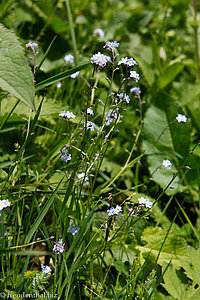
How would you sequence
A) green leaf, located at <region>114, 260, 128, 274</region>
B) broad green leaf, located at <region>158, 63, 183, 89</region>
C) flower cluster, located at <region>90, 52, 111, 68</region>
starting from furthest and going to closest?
broad green leaf, located at <region>158, 63, 183, 89</region> < green leaf, located at <region>114, 260, 128, 274</region> < flower cluster, located at <region>90, 52, 111, 68</region>

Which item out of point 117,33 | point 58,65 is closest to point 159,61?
point 117,33

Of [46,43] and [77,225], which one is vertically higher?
[46,43]

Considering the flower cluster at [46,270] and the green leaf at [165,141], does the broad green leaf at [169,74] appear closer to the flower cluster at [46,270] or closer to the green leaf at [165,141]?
the green leaf at [165,141]

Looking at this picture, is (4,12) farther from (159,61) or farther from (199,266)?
(199,266)

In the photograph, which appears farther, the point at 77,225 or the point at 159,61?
the point at 159,61

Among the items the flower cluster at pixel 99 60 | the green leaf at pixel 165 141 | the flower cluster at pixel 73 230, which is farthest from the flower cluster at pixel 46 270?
the green leaf at pixel 165 141

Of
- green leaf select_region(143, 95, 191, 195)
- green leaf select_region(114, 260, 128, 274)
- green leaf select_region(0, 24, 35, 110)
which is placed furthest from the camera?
green leaf select_region(143, 95, 191, 195)

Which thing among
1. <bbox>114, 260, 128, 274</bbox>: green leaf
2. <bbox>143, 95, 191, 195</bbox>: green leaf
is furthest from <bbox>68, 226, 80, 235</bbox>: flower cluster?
<bbox>143, 95, 191, 195</bbox>: green leaf

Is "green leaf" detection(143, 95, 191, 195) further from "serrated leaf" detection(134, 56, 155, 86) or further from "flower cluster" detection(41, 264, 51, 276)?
"flower cluster" detection(41, 264, 51, 276)

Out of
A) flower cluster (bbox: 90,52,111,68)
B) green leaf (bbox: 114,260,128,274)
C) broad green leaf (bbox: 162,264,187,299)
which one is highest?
flower cluster (bbox: 90,52,111,68)
